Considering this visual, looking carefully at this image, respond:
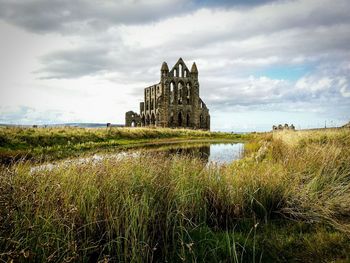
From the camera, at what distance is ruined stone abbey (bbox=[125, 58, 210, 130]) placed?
5969 cm

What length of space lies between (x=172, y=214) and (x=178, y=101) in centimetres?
5767

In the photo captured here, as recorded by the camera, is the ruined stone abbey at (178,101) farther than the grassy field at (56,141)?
Yes

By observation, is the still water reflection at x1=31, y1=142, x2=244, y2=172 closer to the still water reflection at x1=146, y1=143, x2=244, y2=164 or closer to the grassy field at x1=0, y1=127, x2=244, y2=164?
the still water reflection at x1=146, y1=143, x2=244, y2=164

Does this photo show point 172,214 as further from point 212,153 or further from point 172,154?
point 212,153

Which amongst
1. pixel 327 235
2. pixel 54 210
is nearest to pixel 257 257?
pixel 327 235

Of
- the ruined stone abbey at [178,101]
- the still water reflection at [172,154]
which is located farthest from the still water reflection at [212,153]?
the ruined stone abbey at [178,101]

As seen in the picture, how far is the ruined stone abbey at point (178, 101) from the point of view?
2350 inches

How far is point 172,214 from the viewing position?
508cm

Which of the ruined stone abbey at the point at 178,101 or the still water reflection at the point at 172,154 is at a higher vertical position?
the ruined stone abbey at the point at 178,101

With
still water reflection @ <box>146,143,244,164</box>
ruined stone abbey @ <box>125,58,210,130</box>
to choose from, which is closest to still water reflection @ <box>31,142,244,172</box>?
still water reflection @ <box>146,143,244,164</box>

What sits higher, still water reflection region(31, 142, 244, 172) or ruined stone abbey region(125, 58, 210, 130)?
ruined stone abbey region(125, 58, 210, 130)

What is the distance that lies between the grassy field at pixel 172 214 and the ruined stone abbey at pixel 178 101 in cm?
5223

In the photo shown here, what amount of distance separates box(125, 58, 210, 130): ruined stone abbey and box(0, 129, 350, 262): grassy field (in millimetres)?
52229

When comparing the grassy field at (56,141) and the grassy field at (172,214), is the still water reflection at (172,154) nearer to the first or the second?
the grassy field at (172,214)
